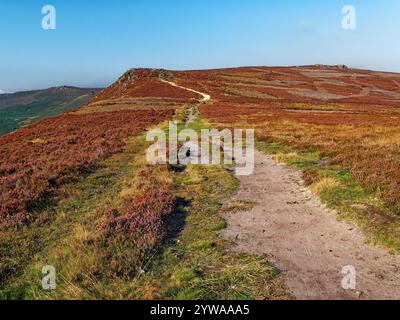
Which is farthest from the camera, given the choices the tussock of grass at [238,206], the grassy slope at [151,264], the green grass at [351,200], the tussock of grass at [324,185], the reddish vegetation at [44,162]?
the tussock of grass at [324,185]

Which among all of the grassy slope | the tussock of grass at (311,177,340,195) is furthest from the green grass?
the grassy slope

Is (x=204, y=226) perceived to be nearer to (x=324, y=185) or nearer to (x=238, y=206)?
(x=238, y=206)

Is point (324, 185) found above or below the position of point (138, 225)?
above

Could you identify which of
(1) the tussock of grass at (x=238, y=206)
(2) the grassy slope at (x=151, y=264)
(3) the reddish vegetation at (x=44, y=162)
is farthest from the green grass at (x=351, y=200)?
(3) the reddish vegetation at (x=44, y=162)

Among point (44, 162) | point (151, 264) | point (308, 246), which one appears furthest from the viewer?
point (44, 162)

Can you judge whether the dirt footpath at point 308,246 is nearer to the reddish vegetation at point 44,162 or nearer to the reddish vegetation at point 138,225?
the reddish vegetation at point 138,225

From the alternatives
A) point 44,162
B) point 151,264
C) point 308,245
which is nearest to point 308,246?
point 308,245

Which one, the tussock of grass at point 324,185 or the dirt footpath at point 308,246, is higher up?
the tussock of grass at point 324,185
